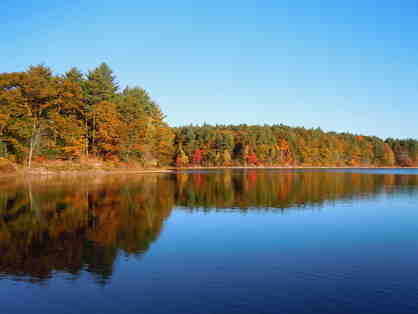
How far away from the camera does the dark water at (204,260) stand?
30.9 ft

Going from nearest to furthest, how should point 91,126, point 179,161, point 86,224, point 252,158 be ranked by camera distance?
point 86,224 < point 91,126 < point 179,161 < point 252,158

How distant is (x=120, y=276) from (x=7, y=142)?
5238 cm

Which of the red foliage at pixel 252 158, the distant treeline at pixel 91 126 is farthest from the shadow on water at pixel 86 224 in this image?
the red foliage at pixel 252 158

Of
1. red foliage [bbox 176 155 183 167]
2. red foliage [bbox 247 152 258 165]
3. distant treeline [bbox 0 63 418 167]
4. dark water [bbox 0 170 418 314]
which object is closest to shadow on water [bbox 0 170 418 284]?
dark water [bbox 0 170 418 314]

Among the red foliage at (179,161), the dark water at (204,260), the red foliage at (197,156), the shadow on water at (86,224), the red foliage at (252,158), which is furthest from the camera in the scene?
the red foliage at (252,158)

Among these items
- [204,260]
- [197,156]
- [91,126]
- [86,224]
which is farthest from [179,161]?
[204,260]

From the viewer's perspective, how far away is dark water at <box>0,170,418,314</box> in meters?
9.41

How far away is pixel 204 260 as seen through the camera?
13.3 metres

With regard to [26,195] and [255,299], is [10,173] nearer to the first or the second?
[26,195]

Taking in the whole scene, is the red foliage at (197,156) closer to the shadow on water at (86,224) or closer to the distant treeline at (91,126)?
the distant treeline at (91,126)

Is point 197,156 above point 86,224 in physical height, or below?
above

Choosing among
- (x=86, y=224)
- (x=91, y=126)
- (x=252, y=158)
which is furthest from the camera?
(x=252, y=158)

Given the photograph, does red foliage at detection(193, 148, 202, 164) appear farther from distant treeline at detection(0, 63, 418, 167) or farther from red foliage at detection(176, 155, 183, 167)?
red foliage at detection(176, 155, 183, 167)

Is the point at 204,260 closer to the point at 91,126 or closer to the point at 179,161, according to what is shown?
the point at 91,126
